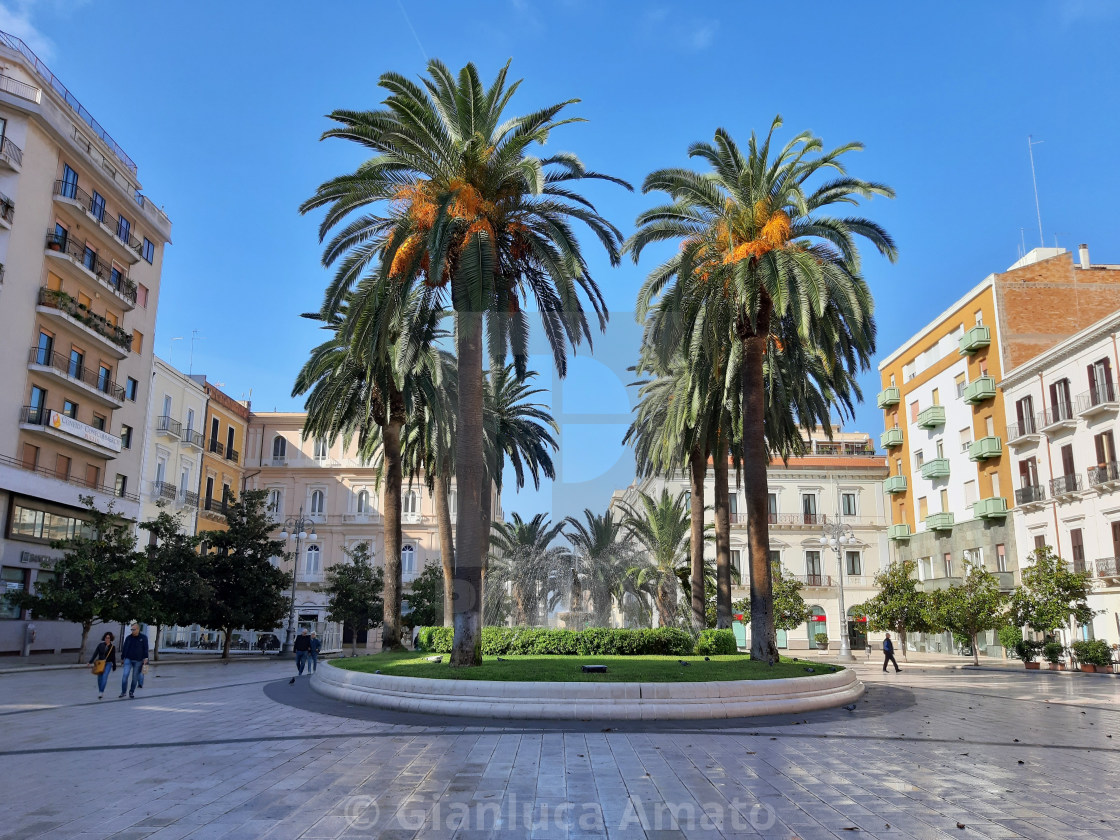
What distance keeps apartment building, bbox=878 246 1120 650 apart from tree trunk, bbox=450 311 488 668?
1395 inches

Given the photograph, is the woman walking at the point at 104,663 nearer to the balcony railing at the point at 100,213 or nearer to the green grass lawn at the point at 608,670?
the green grass lawn at the point at 608,670

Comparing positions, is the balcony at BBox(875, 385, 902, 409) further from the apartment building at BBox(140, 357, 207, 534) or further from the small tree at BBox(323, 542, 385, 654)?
the apartment building at BBox(140, 357, 207, 534)

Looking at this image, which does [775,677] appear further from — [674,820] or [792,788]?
[674,820]

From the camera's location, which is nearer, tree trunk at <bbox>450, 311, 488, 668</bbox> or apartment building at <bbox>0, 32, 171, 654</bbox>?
tree trunk at <bbox>450, 311, 488, 668</bbox>

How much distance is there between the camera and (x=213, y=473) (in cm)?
5319

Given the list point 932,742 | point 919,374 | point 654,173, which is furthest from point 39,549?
point 919,374

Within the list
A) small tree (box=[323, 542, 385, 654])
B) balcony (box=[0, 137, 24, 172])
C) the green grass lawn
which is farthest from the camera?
small tree (box=[323, 542, 385, 654])

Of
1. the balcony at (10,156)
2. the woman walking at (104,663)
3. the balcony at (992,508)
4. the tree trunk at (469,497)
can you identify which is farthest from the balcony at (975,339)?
the balcony at (10,156)

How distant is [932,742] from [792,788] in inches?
183

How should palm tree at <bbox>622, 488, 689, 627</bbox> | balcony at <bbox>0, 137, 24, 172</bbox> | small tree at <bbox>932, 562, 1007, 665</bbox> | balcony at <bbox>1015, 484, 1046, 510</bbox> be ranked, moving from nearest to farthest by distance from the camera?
balcony at <bbox>0, 137, 24, 172</bbox> → palm tree at <bbox>622, 488, 689, 627</bbox> → small tree at <bbox>932, 562, 1007, 665</bbox> → balcony at <bbox>1015, 484, 1046, 510</bbox>

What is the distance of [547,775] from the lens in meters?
9.40

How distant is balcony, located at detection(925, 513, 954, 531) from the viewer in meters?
49.1

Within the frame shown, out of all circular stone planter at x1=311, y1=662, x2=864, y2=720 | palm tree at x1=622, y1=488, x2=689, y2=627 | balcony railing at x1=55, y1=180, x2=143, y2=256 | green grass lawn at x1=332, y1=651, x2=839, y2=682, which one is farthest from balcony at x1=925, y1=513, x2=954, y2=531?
balcony railing at x1=55, y1=180, x2=143, y2=256

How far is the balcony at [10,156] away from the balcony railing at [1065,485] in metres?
47.3
